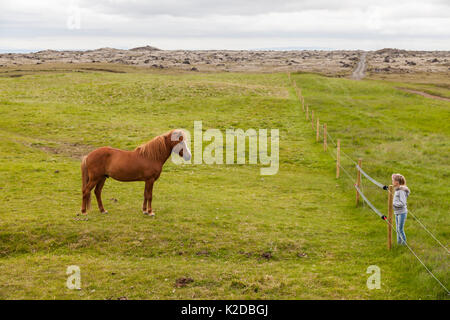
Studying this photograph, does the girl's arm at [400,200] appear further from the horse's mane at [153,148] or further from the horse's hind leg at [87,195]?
the horse's hind leg at [87,195]

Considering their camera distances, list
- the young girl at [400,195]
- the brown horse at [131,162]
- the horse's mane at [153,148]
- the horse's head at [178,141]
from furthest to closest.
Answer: the horse's mane at [153,148], the horse's head at [178,141], the brown horse at [131,162], the young girl at [400,195]

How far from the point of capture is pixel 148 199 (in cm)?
1535

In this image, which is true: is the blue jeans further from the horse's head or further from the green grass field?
the horse's head

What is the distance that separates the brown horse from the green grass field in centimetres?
154

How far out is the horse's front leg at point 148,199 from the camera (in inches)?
594

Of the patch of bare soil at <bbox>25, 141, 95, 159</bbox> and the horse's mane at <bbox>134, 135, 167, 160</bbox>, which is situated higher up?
the horse's mane at <bbox>134, 135, 167, 160</bbox>

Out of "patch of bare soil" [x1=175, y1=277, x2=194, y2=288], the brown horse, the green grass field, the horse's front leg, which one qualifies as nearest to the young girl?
the green grass field

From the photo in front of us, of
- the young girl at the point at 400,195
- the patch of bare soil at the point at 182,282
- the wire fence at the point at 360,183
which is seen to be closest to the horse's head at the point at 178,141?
the patch of bare soil at the point at 182,282

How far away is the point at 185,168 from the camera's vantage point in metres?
25.6

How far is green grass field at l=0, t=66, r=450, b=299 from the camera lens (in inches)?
415

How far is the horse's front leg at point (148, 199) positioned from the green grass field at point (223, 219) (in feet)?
1.45

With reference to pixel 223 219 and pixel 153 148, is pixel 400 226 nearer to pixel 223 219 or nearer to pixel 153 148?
pixel 223 219

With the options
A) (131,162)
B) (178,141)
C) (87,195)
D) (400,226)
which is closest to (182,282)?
(131,162)

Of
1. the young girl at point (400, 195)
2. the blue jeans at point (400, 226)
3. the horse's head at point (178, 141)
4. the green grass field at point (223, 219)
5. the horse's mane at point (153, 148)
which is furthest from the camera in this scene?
the horse's mane at point (153, 148)
